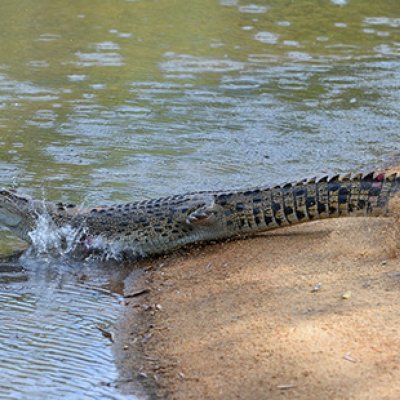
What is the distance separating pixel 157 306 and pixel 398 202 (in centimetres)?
176

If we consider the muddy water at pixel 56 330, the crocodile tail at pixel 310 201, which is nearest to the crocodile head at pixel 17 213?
the muddy water at pixel 56 330

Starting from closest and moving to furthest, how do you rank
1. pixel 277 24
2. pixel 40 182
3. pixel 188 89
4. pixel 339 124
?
pixel 40 182, pixel 339 124, pixel 188 89, pixel 277 24

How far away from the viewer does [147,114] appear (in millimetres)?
10523

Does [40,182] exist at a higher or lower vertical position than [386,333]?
lower

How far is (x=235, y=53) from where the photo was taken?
1345 centimetres

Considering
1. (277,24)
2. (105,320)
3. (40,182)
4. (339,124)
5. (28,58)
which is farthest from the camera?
(277,24)

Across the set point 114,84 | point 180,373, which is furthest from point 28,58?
point 180,373

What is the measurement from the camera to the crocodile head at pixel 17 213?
7.46m

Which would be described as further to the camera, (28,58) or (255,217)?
(28,58)

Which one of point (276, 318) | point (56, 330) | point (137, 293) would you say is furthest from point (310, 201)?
point (56, 330)

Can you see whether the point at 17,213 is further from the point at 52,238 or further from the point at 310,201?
the point at 310,201

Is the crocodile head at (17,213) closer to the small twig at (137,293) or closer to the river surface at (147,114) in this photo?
the river surface at (147,114)

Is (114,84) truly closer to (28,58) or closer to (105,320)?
(28,58)

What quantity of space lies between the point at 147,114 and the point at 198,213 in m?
3.98
